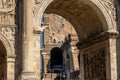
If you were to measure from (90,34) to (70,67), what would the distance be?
28.8m

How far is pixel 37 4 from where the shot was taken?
21.7 m

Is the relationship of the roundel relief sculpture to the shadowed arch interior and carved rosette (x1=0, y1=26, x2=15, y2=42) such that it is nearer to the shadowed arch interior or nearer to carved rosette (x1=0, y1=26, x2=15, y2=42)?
carved rosette (x1=0, y1=26, x2=15, y2=42)

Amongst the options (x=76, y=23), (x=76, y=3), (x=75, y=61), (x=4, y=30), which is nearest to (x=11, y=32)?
(x=4, y=30)

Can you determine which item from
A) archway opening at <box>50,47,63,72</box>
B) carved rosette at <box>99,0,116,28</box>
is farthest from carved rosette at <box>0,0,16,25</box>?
archway opening at <box>50,47,63,72</box>

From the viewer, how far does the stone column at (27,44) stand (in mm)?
20375

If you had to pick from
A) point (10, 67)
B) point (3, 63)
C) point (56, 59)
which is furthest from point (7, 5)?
point (56, 59)

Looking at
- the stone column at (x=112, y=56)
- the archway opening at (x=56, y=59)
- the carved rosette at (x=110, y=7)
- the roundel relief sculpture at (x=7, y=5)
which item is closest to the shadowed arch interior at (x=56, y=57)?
Answer: the archway opening at (x=56, y=59)

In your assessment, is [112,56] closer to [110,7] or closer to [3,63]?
[110,7]

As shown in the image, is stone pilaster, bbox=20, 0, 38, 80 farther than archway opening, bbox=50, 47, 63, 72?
No

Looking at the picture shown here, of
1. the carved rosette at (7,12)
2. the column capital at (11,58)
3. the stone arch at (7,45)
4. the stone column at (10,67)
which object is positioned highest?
the carved rosette at (7,12)

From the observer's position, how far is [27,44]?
2069 centimetres

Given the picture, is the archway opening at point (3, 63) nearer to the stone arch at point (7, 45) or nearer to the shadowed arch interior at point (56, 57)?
the stone arch at point (7, 45)

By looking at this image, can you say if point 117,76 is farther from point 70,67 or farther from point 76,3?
point 70,67

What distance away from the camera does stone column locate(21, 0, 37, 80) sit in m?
A: 20.4
